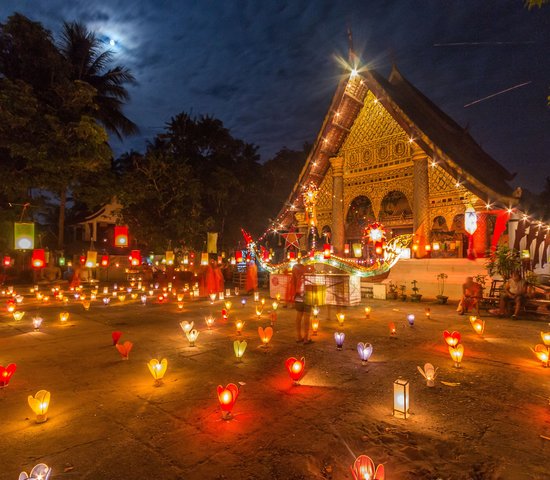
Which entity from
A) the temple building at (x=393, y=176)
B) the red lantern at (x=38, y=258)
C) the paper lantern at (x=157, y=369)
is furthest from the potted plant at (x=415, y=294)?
the red lantern at (x=38, y=258)

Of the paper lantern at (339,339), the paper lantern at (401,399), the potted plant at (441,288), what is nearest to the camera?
the paper lantern at (401,399)

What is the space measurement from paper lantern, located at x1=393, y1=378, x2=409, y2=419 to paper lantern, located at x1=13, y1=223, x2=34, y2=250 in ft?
54.4

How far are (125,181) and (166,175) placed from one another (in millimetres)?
2558

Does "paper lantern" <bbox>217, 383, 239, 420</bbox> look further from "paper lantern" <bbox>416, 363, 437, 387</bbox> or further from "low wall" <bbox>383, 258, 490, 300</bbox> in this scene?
"low wall" <bbox>383, 258, 490, 300</bbox>

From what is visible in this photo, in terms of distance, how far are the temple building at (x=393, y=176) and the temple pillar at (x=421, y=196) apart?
4 centimetres

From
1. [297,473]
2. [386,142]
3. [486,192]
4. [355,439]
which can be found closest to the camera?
[297,473]

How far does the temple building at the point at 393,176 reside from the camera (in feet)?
49.7

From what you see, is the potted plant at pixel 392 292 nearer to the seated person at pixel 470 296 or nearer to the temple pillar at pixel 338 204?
the temple pillar at pixel 338 204

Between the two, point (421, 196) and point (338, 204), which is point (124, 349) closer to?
point (421, 196)

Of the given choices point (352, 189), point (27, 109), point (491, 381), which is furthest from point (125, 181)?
point (491, 381)

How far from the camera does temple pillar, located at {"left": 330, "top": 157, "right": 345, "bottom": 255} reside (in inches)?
754

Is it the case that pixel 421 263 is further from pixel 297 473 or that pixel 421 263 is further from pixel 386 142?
pixel 297 473

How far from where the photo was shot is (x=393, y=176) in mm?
17375

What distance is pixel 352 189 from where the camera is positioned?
62.4 ft
